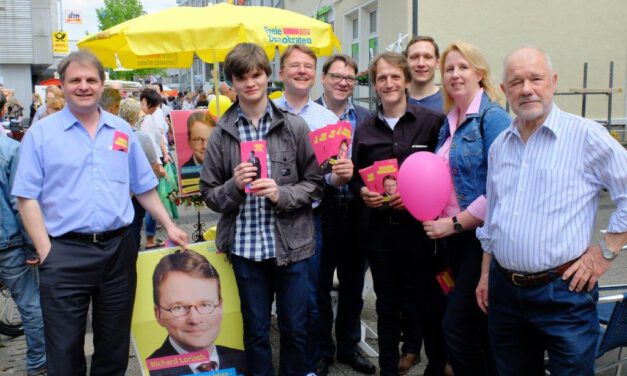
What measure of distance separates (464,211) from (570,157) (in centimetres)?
77

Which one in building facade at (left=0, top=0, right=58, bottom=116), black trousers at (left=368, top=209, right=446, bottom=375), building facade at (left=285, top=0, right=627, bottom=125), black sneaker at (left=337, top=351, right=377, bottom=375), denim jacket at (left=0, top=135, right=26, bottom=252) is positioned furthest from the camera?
building facade at (left=0, top=0, right=58, bottom=116)

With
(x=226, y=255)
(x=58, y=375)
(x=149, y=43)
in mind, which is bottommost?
(x=58, y=375)

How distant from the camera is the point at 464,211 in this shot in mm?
2963

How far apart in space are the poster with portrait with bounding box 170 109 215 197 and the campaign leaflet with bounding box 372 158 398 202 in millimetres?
1965

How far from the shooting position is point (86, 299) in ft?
9.98

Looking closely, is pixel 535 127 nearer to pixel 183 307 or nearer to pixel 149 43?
pixel 183 307

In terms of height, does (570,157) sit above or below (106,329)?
above

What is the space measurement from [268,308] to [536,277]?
1.56 meters

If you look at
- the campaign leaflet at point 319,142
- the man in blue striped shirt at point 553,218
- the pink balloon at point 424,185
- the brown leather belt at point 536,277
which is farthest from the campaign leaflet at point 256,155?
the brown leather belt at point 536,277

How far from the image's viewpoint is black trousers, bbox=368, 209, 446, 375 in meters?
3.39

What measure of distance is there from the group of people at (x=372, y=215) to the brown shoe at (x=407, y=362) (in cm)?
29

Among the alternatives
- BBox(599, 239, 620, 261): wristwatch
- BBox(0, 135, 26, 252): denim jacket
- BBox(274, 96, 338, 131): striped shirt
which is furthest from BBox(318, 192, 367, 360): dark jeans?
BBox(0, 135, 26, 252): denim jacket

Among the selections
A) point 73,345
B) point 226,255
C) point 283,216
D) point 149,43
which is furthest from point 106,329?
point 149,43

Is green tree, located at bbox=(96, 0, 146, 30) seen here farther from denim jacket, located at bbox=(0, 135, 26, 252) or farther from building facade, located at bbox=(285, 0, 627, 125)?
denim jacket, located at bbox=(0, 135, 26, 252)
